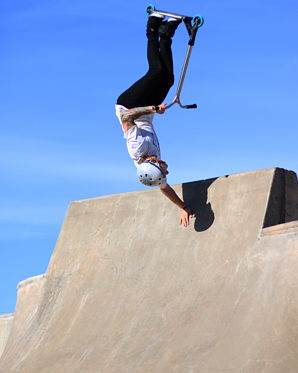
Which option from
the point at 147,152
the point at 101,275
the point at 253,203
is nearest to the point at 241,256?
the point at 253,203

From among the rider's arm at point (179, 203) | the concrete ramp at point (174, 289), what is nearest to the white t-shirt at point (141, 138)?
the rider's arm at point (179, 203)

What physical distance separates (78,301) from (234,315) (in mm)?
3411

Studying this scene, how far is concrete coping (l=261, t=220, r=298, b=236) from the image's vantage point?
9.26 meters

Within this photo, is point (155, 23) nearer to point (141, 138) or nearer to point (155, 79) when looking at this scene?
point (155, 79)

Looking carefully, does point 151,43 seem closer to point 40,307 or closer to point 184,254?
point 184,254

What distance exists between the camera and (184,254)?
1058 centimetres

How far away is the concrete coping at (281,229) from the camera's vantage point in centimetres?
926

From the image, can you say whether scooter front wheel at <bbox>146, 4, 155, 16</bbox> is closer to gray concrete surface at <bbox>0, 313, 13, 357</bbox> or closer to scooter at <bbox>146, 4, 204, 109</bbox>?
scooter at <bbox>146, 4, 204, 109</bbox>

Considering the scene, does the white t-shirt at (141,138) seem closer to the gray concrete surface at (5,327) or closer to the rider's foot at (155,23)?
the rider's foot at (155,23)

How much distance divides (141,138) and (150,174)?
648 mm

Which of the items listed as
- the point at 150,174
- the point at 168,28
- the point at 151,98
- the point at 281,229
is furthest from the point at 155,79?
the point at 281,229

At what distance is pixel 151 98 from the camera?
10.6 m

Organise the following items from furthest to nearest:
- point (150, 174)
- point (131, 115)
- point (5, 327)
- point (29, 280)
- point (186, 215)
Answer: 1. point (5, 327)
2. point (29, 280)
3. point (186, 215)
4. point (131, 115)
5. point (150, 174)

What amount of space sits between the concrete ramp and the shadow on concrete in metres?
0.02
